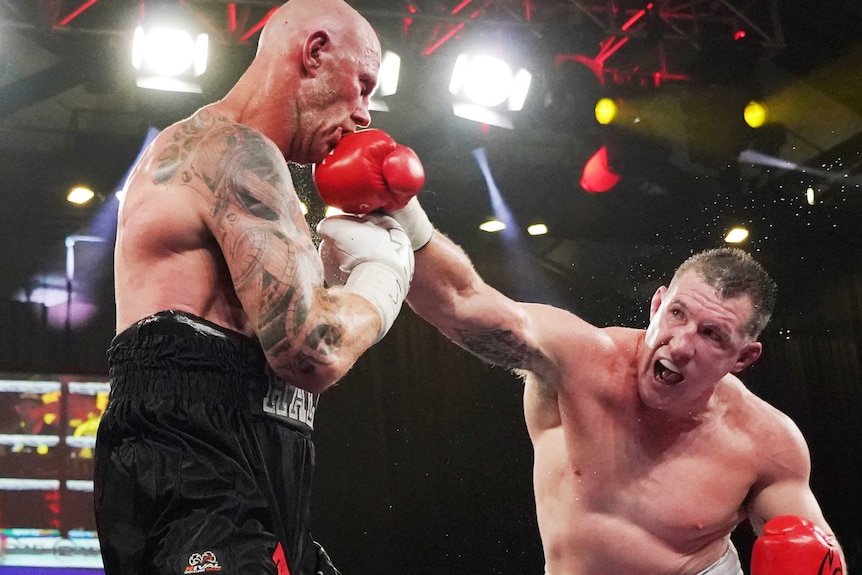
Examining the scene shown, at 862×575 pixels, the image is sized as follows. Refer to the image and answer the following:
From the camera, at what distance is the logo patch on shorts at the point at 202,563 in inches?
46.9

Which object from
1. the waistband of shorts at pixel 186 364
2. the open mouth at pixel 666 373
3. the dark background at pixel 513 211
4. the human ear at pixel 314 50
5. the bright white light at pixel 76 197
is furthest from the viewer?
the bright white light at pixel 76 197

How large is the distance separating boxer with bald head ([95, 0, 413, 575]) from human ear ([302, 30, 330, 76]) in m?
0.16

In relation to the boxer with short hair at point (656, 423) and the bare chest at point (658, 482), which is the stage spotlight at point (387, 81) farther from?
the bare chest at point (658, 482)

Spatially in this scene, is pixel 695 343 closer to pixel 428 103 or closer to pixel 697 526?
pixel 697 526

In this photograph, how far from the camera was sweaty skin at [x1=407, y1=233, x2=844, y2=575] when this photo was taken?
2.29 m

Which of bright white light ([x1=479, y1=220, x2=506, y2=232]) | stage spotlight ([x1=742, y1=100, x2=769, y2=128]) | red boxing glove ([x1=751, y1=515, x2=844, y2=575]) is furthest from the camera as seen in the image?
bright white light ([x1=479, y1=220, x2=506, y2=232])

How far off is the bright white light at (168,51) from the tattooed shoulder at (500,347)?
8.66 feet

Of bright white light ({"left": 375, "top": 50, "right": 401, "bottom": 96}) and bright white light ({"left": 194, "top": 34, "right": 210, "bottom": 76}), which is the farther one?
bright white light ({"left": 375, "top": 50, "right": 401, "bottom": 96})

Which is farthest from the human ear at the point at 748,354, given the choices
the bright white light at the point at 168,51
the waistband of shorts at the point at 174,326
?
the bright white light at the point at 168,51

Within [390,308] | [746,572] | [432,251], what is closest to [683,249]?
[746,572]

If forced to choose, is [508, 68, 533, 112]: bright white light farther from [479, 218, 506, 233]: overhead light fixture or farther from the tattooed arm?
the tattooed arm

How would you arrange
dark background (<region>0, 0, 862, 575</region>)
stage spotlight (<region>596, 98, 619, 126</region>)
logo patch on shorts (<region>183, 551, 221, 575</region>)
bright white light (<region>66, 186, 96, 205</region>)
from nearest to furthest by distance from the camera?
logo patch on shorts (<region>183, 551, 221, 575</region>) < dark background (<region>0, 0, 862, 575</region>) < bright white light (<region>66, 186, 96, 205</region>) < stage spotlight (<region>596, 98, 619, 126</region>)

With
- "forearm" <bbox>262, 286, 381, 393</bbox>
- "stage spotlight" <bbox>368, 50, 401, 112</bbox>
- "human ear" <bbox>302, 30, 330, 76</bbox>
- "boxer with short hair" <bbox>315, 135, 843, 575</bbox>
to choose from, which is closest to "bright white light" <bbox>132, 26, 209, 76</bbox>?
"stage spotlight" <bbox>368, 50, 401, 112</bbox>

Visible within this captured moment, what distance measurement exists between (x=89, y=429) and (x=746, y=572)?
4.08m
